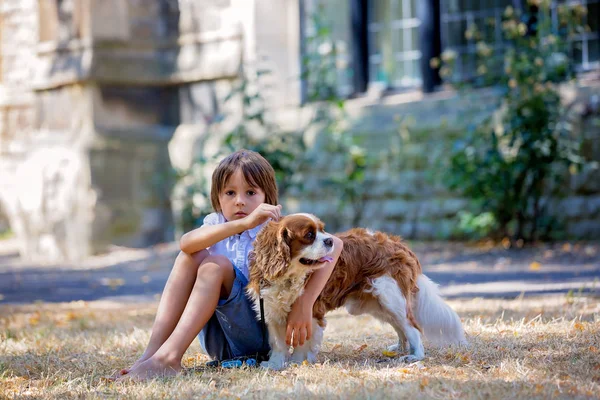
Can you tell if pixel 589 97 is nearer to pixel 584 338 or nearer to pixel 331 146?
pixel 331 146

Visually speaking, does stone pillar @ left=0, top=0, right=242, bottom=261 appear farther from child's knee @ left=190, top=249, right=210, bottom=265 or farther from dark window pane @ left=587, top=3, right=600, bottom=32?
child's knee @ left=190, top=249, right=210, bottom=265

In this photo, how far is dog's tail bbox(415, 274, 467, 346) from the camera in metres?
3.89

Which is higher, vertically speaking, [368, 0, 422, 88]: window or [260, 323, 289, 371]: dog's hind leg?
[368, 0, 422, 88]: window

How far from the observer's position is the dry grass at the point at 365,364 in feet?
10.1

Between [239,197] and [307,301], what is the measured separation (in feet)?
1.92

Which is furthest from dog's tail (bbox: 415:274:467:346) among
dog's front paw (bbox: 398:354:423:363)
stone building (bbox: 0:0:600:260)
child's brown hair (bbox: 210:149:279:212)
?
stone building (bbox: 0:0:600:260)

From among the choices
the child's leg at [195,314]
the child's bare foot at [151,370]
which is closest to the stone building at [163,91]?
the child's leg at [195,314]

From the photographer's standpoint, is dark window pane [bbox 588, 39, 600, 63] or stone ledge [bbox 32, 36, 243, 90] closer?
dark window pane [bbox 588, 39, 600, 63]

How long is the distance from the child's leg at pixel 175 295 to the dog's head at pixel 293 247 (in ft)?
1.22

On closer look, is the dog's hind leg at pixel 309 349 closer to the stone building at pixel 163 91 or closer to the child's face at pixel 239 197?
the child's face at pixel 239 197

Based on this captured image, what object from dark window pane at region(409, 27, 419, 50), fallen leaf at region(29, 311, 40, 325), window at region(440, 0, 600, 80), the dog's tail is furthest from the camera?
dark window pane at region(409, 27, 419, 50)

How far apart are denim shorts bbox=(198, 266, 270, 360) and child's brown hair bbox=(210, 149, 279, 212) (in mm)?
399

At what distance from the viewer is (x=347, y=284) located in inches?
147

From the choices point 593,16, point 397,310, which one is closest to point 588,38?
point 593,16
